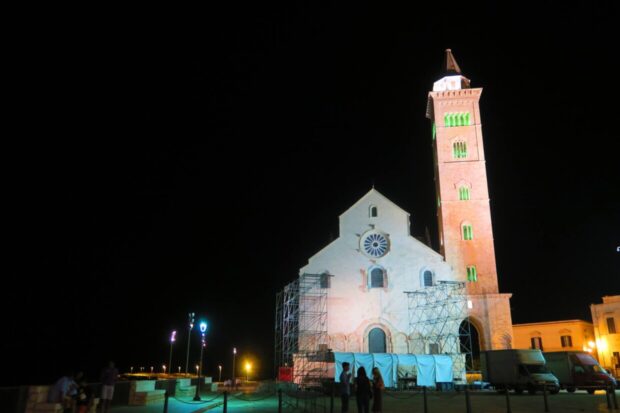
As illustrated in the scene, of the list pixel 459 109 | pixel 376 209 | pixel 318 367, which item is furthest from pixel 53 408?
pixel 459 109

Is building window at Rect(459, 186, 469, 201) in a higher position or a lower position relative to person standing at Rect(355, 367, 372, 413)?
higher

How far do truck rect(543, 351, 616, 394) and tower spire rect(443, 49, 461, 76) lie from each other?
2812 centimetres

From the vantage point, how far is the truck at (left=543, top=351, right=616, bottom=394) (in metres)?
25.5

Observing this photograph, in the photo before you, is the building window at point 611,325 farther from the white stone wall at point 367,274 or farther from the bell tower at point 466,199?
the white stone wall at point 367,274

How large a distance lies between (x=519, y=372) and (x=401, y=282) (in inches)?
551

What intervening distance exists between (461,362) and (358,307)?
817 cm

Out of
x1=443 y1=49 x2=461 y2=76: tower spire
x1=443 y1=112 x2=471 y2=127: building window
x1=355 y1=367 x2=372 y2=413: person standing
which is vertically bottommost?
x1=355 y1=367 x2=372 y2=413: person standing

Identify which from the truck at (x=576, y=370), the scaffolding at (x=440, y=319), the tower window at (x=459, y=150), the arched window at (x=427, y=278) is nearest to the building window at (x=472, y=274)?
the scaffolding at (x=440, y=319)

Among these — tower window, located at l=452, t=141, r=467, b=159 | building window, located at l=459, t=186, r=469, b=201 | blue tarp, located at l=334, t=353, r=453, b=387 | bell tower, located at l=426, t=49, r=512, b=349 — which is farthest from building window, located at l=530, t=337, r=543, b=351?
blue tarp, located at l=334, t=353, r=453, b=387

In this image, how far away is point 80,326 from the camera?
52.9 m

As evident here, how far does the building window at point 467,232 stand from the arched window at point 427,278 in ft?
14.7

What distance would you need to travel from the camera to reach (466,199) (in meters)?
41.8

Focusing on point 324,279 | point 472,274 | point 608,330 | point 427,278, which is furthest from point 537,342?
point 324,279

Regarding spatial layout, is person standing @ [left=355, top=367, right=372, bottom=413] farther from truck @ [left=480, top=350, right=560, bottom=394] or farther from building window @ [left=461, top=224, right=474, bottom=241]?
building window @ [left=461, top=224, right=474, bottom=241]
